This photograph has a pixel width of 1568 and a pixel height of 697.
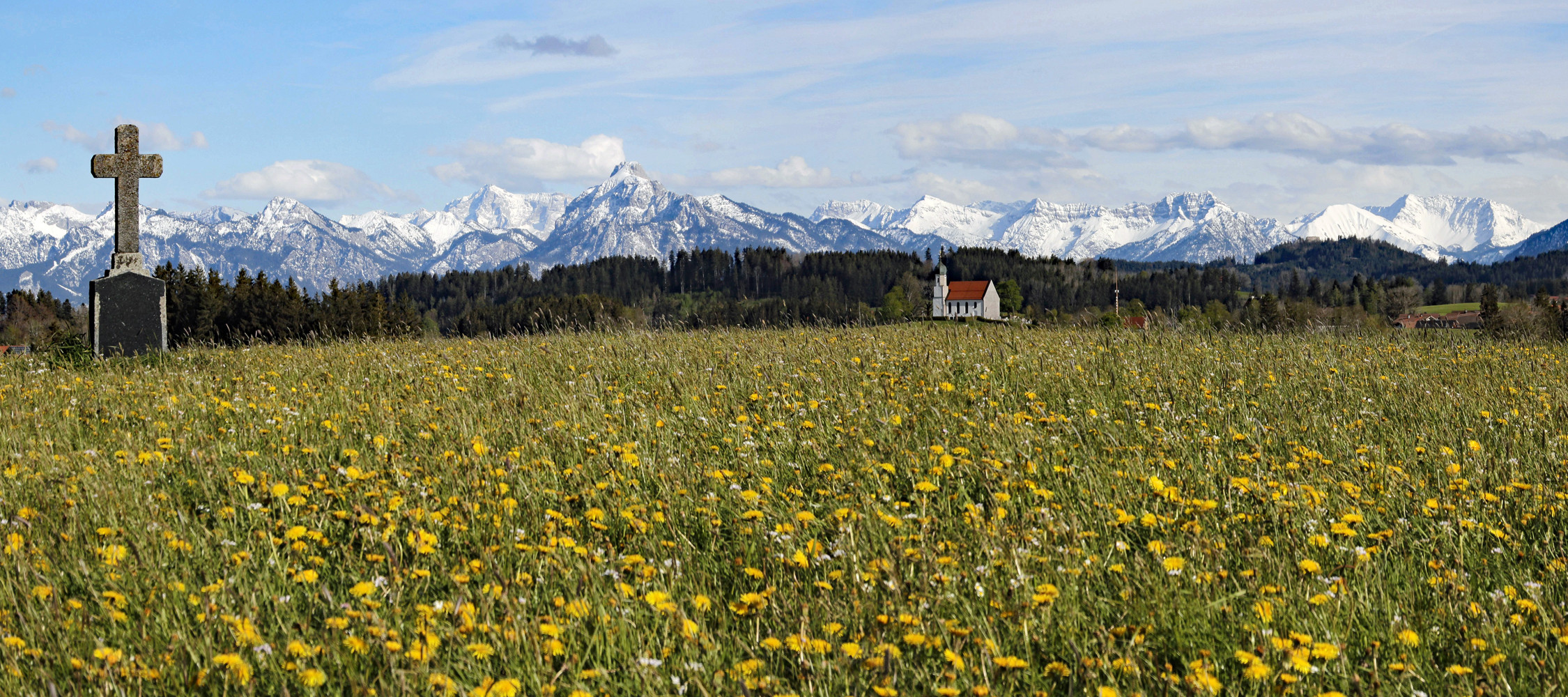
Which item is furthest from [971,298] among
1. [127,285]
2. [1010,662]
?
[1010,662]

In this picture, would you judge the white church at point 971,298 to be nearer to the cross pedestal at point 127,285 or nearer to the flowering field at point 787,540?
the cross pedestal at point 127,285

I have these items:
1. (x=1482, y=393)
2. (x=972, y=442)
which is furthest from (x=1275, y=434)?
(x=1482, y=393)

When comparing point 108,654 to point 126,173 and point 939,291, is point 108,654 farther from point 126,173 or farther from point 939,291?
point 939,291

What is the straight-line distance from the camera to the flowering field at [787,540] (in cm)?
302

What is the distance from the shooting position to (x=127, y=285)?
13.4 meters

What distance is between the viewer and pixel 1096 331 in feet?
41.8

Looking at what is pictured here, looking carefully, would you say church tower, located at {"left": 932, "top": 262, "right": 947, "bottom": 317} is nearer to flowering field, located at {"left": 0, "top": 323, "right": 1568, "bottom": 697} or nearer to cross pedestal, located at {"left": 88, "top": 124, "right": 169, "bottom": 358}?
cross pedestal, located at {"left": 88, "top": 124, "right": 169, "bottom": 358}

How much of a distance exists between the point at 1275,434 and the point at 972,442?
7.10 feet

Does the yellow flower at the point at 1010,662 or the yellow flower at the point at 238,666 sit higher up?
the yellow flower at the point at 1010,662

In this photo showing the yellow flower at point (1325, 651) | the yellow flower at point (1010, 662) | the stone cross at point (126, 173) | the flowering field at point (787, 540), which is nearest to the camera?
the yellow flower at point (1010, 662)

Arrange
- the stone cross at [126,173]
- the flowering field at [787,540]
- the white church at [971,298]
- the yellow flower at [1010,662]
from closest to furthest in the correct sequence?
the yellow flower at [1010,662], the flowering field at [787,540], the stone cross at [126,173], the white church at [971,298]

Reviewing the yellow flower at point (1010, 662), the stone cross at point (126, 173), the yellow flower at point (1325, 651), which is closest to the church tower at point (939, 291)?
the stone cross at point (126, 173)

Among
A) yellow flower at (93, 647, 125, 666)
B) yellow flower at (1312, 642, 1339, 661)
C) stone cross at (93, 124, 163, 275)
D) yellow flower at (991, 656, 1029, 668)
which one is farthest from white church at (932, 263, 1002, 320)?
yellow flower at (93, 647, 125, 666)

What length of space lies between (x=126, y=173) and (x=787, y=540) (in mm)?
15223
